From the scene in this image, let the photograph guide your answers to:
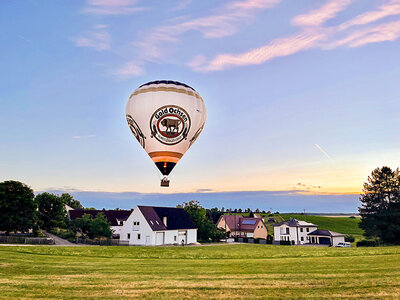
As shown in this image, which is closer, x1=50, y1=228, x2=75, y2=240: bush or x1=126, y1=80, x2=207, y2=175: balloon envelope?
x1=126, y1=80, x2=207, y2=175: balloon envelope

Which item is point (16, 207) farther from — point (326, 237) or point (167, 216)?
point (326, 237)

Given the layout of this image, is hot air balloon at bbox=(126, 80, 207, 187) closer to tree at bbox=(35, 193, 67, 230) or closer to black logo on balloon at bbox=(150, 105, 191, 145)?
black logo on balloon at bbox=(150, 105, 191, 145)

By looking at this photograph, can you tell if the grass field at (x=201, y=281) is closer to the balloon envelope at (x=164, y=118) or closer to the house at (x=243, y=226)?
the balloon envelope at (x=164, y=118)

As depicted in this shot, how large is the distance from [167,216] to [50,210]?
25.2 meters

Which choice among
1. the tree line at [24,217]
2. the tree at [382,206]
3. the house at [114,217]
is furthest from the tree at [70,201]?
the tree at [382,206]

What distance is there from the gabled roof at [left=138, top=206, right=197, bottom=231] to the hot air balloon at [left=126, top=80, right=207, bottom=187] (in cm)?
3547

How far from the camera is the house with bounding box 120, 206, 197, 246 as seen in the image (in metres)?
62.1

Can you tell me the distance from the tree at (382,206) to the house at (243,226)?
114ft

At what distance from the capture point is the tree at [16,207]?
186ft

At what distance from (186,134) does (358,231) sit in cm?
11478

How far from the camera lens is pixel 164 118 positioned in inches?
1099

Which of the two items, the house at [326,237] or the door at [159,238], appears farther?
the house at [326,237]

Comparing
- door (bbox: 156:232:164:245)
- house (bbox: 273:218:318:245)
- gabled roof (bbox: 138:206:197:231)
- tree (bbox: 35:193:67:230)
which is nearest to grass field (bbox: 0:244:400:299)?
door (bbox: 156:232:164:245)

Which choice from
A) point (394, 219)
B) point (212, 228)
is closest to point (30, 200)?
point (212, 228)
